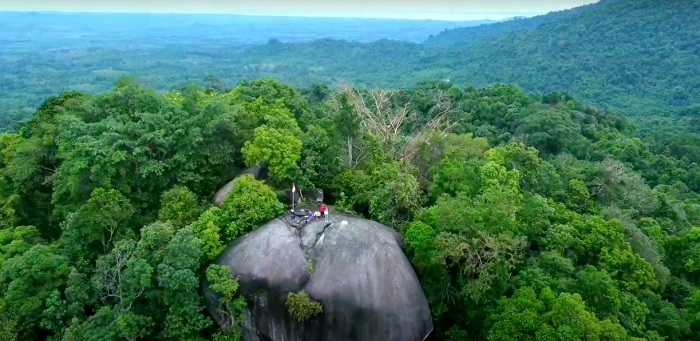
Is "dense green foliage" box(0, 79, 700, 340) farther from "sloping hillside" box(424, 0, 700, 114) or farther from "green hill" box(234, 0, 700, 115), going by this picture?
"green hill" box(234, 0, 700, 115)

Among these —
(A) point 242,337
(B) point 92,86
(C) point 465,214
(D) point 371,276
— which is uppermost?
(C) point 465,214

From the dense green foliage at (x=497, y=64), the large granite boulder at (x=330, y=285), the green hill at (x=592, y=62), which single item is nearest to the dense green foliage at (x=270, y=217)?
the large granite boulder at (x=330, y=285)

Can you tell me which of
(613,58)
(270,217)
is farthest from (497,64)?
(270,217)

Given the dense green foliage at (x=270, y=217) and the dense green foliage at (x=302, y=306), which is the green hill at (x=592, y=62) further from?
the dense green foliage at (x=302, y=306)

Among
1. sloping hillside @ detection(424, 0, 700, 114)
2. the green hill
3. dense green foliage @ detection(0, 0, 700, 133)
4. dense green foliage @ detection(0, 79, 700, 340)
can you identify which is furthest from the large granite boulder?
sloping hillside @ detection(424, 0, 700, 114)

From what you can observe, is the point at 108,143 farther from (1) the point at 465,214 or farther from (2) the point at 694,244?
Result: (2) the point at 694,244

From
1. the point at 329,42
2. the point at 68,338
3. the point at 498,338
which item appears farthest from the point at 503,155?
the point at 329,42

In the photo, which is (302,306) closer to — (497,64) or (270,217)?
(270,217)
